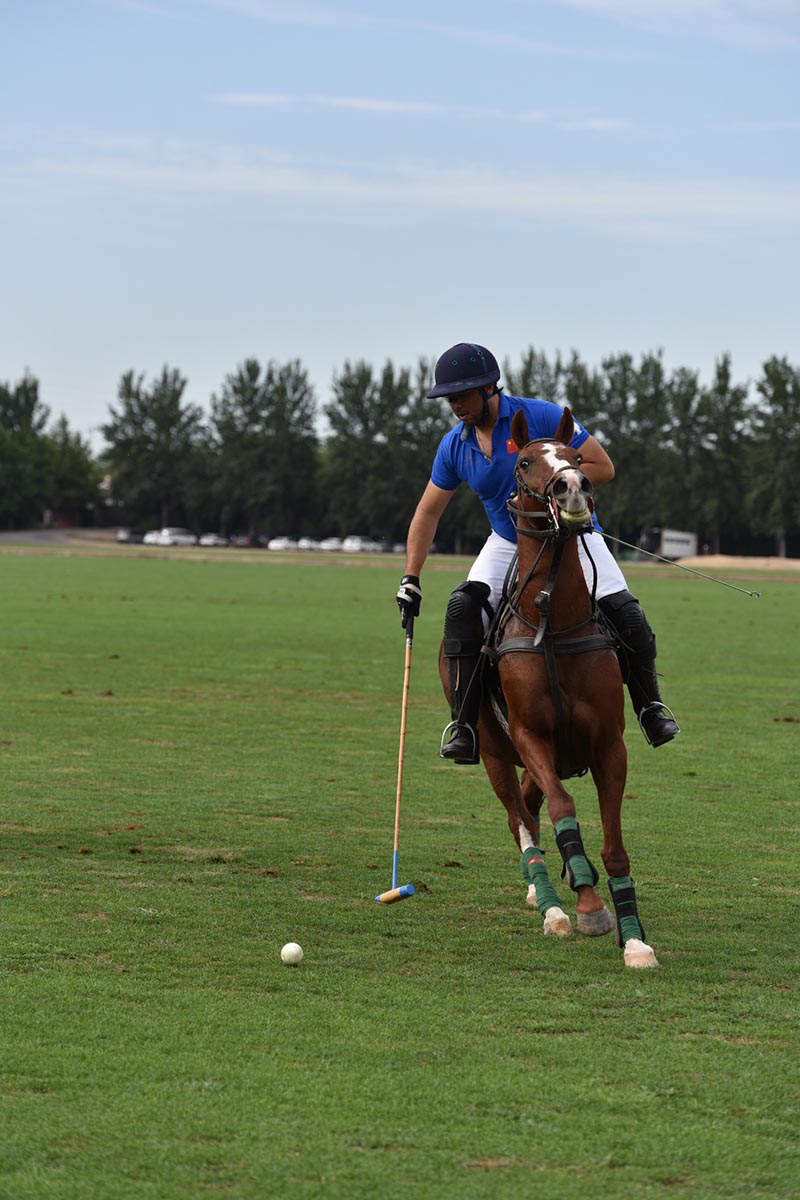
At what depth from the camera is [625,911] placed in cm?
750

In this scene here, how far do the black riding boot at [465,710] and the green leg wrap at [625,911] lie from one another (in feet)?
3.64

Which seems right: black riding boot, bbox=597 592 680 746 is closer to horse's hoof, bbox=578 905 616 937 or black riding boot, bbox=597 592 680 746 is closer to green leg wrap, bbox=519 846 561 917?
green leg wrap, bbox=519 846 561 917

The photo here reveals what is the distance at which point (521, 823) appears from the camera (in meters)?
8.59

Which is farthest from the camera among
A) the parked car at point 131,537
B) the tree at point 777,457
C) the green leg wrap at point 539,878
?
the parked car at point 131,537

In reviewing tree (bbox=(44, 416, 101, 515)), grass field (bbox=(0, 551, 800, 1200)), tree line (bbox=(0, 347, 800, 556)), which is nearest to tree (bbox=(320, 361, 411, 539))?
tree line (bbox=(0, 347, 800, 556))

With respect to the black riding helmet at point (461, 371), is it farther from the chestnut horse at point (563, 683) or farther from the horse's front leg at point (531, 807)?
the horse's front leg at point (531, 807)

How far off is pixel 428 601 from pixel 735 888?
32561 millimetres

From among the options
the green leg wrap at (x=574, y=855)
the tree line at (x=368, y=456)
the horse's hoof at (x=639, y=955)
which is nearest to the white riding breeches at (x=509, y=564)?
the green leg wrap at (x=574, y=855)

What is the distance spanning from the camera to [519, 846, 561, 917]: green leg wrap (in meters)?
7.99

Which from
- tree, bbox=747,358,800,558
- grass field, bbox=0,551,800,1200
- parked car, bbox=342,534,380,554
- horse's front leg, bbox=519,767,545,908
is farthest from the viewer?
parked car, bbox=342,534,380,554

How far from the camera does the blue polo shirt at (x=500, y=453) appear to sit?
27.4 feet

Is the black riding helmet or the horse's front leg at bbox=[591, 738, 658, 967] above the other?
the black riding helmet

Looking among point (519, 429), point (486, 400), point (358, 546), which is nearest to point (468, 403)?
point (486, 400)

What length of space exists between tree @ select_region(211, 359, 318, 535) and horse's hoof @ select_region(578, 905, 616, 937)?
12369cm
